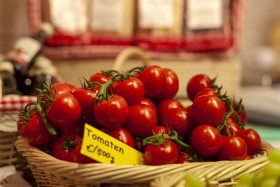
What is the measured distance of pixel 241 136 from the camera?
2.33ft

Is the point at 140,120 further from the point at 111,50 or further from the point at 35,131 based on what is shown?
the point at 111,50

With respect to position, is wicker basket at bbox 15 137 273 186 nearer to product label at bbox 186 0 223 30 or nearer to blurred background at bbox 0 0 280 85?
product label at bbox 186 0 223 30

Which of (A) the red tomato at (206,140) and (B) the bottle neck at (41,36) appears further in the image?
(B) the bottle neck at (41,36)

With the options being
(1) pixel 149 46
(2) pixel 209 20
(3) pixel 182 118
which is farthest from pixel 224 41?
(3) pixel 182 118

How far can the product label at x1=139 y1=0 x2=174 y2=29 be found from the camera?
61.4 inches

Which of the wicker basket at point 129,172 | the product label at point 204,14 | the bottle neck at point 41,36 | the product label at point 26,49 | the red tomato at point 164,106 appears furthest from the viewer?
the product label at point 204,14

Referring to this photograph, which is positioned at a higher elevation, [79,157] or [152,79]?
[152,79]

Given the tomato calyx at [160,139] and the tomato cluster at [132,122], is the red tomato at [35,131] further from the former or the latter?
the tomato calyx at [160,139]

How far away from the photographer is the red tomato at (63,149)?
0.61 metres

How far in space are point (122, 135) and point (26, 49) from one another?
0.72m

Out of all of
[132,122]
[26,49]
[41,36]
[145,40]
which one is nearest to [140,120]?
[132,122]

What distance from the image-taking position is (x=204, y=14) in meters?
1.61

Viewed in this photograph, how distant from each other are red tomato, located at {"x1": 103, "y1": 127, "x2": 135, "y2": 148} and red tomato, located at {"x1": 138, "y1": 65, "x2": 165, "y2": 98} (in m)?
0.12

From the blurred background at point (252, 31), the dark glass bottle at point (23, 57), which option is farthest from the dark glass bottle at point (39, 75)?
the blurred background at point (252, 31)
